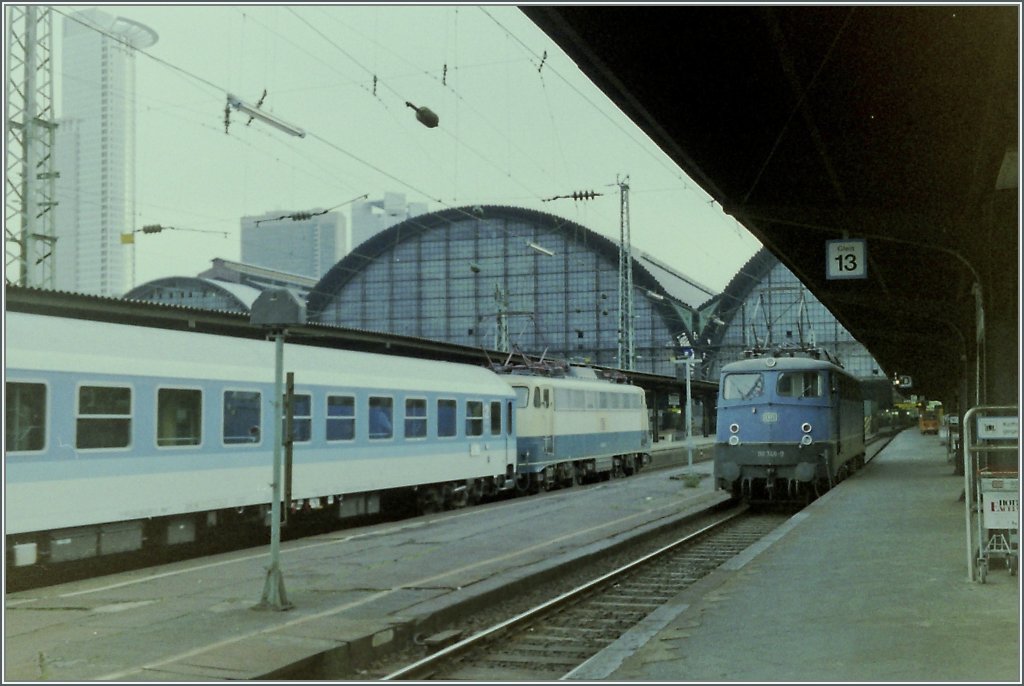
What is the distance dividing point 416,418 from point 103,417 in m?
7.90

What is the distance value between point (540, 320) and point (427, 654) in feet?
239

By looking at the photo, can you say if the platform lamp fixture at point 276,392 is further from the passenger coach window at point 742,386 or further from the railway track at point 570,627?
the passenger coach window at point 742,386

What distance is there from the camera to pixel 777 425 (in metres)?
21.3

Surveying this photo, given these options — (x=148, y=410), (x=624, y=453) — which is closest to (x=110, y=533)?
(x=148, y=410)

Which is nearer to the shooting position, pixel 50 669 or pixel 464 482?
pixel 50 669

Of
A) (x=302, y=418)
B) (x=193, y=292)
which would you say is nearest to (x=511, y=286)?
(x=193, y=292)

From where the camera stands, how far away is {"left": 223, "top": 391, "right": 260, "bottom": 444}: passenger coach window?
1407cm

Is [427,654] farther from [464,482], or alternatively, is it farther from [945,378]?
[945,378]

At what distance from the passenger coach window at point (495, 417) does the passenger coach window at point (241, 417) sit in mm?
8632

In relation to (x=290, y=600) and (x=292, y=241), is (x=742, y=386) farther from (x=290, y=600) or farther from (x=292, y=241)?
Result: (x=292, y=241)

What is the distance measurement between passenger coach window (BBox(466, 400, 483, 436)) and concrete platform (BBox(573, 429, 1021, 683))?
341 inches

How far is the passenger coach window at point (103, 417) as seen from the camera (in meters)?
11.6

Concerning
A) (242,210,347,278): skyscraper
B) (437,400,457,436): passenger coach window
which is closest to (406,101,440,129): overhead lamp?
(437,400,457,436): passenger coach window

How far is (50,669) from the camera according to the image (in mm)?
6875
